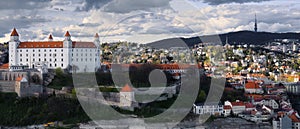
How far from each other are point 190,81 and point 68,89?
6246mm

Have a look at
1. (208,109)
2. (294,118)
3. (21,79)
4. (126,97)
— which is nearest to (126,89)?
(126,97)

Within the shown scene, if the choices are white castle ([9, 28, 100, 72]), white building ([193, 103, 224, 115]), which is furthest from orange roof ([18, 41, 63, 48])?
white building ([193, 103, 224, 115])

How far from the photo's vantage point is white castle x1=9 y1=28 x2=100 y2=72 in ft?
86.4

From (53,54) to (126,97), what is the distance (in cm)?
810

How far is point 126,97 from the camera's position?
20141 millimetres

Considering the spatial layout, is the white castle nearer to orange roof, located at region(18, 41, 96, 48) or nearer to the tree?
orange roof, located at region(18, 41, 96, 48)

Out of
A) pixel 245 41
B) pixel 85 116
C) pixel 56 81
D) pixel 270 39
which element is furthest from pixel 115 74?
pixel 270 39

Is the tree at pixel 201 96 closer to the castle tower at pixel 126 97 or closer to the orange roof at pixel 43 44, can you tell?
the castle tower at pixel 126 97

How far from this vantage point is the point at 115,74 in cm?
2414

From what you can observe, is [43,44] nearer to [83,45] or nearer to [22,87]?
[83,45]

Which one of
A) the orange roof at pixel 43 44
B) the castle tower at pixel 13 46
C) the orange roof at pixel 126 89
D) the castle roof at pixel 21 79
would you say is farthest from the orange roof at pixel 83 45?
the orange roof at pixel 126 89

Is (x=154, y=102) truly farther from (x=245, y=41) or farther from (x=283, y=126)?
(x=245, y=41)

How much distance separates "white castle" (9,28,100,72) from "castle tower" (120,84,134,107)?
6637mm

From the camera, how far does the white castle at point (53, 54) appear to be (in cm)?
2633
